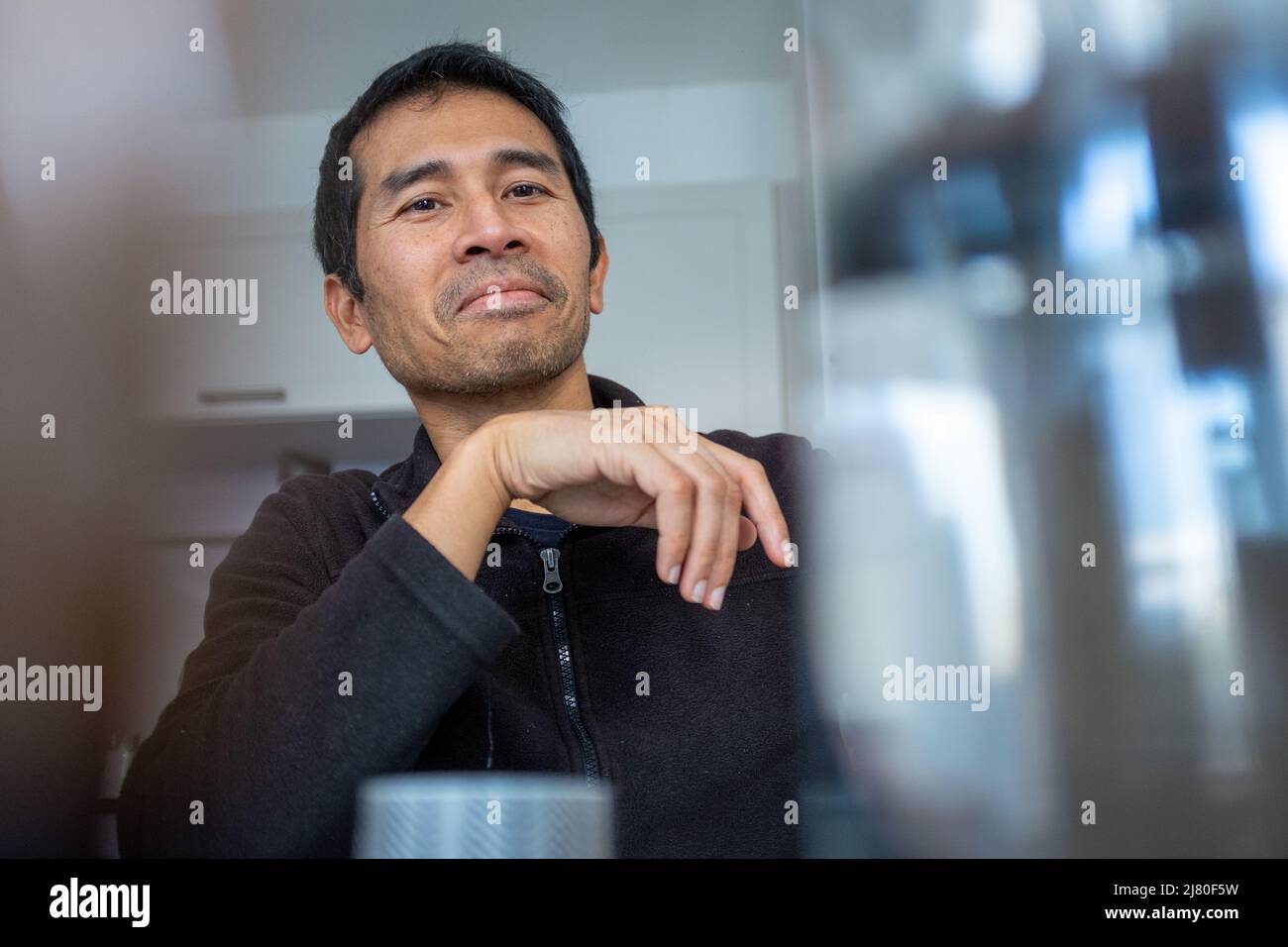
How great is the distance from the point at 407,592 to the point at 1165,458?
0.55 metres

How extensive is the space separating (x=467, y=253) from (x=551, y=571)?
0.25 metres

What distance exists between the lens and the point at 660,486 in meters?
0.66

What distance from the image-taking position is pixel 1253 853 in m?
0.74

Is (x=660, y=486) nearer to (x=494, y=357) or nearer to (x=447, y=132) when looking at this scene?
(x=494, y=357)

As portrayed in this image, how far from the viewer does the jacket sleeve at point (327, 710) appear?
65cm

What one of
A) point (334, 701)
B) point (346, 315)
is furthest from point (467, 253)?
point (334, 701)

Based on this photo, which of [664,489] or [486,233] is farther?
[486,233]

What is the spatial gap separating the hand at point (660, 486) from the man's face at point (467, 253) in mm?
105

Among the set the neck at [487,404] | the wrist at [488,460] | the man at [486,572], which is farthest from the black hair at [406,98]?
the wrist at [488,460]

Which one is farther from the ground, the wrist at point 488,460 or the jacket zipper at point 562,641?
the wrist at point 488,460

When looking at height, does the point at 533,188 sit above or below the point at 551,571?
above

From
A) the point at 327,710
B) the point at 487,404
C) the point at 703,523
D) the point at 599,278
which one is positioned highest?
the point at 599,278

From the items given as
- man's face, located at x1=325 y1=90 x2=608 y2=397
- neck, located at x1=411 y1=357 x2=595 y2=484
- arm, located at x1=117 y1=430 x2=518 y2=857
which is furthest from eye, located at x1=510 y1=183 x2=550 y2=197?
arm, located at x1=117 y1=430 x2=518 y2=857

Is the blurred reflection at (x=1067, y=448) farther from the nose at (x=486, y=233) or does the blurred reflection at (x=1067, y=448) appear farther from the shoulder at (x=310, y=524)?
the shoulder at (x=310, y=524)
